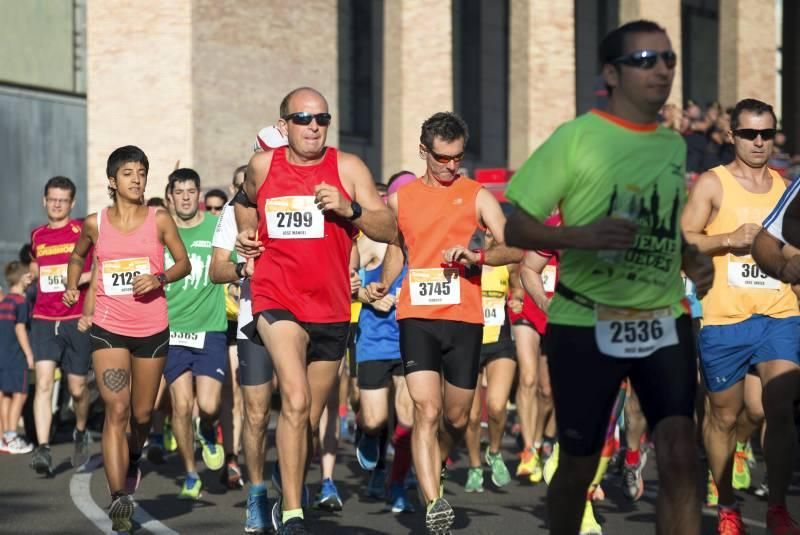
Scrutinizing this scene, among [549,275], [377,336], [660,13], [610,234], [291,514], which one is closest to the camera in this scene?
[610,234]

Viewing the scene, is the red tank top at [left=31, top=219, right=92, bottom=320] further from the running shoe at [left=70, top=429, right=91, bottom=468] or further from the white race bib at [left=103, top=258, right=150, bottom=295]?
the white race bib at [left=103, top=258, right=150, bottom=295]

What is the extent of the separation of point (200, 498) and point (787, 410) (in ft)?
13.6

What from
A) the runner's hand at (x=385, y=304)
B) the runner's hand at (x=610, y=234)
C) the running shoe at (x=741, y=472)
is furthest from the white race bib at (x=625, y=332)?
the running shoe at (x=741, y=472)

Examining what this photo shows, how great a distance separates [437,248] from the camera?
29.8ft

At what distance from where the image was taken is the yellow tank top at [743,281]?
873 centimetres

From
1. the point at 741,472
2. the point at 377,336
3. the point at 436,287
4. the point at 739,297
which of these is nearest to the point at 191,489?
the point at 377,336

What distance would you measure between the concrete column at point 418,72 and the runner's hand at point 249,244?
60.4ft

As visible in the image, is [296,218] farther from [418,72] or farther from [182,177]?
[418,72]

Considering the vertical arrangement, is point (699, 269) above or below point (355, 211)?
below

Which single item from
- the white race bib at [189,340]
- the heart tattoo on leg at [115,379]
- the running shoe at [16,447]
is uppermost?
the white race bib at [189,340]

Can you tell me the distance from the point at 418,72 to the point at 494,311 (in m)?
15.4

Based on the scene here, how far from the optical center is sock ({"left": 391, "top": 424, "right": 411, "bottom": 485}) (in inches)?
405

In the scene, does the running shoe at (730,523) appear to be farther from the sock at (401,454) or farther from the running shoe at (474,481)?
the running shoe at (474,481)

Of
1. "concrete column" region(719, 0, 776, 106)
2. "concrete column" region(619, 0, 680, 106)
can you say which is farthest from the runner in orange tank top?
"concrete column" region(719, 0, 776, 106)
